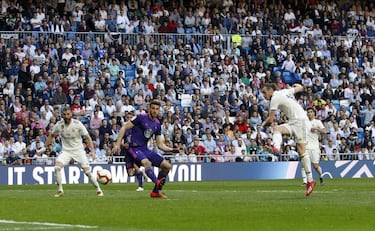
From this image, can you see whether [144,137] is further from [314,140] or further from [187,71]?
[187,71]

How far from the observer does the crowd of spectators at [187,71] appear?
39.8 meters

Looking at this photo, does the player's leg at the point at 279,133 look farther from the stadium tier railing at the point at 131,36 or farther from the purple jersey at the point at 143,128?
the stadium tier railing at the point at 131,36

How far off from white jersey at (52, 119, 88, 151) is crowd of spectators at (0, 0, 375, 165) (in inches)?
447

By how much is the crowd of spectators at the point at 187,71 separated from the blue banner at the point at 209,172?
1.48 ft

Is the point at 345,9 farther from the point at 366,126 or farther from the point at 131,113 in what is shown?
the point at 131,113

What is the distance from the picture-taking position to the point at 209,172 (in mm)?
40094

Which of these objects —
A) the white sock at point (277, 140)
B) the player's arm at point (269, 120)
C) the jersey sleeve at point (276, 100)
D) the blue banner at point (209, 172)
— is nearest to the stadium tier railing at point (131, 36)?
the blue banner at point (209, 172)

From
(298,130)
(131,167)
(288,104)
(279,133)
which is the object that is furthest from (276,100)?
(131,167)

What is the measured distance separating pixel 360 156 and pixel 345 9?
472 inches

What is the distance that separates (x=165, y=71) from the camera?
144 ft

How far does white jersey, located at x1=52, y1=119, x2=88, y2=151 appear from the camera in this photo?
25.7 m

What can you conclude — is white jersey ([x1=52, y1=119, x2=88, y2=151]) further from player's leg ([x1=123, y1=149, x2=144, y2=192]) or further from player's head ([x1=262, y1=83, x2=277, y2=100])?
player's head ([x1=262, y1=83, x2=277, y2=100])

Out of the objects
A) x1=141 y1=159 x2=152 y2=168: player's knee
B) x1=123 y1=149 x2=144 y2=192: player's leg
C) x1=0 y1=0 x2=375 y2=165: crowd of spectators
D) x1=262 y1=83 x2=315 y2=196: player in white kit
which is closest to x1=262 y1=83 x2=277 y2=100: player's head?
x1=262 y1=83 x2=315 y2=196: player in white kit

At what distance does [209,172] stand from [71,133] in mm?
14843
